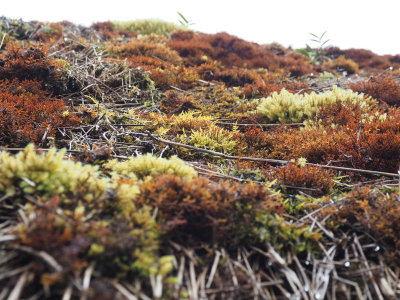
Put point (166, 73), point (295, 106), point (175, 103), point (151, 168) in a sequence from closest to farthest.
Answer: point (151, 168) → point (295, 106) → point (175, 103) → point (166, 73)

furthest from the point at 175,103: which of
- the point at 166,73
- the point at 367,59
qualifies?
the point at 367,59

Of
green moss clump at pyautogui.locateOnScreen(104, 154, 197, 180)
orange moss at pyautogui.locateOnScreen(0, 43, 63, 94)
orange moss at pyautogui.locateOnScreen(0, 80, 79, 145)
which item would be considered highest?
orange moss at pyautogui.locateOnScreen(0, 43, 63, 94)

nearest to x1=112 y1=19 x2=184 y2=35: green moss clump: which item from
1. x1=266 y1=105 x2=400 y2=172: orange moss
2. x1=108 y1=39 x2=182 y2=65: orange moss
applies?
x1=108 y1=39 x2=182 y2=65: orange moss

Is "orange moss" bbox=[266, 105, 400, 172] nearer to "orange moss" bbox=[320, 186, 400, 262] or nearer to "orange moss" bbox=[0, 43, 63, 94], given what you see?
"orange moss" bbox=[320, 186, 400, 262]

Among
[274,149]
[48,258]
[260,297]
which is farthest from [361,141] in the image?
[48,258]

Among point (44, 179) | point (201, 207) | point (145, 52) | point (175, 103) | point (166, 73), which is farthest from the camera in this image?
point (145, 52)

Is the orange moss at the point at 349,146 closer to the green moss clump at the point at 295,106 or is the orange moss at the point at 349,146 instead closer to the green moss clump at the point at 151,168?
the green moss clump at the point at 295,106

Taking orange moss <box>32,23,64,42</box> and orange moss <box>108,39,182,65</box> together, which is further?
orange moss <box>32,23,64,42</box>

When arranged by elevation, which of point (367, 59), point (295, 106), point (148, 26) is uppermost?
point (148, 26)

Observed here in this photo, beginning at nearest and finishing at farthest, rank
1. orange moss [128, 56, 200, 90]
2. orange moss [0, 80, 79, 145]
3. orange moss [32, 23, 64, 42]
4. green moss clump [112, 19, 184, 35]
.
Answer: orange moss [0, 80, 79, 145]
orange moss [128, 56, 200, 90]
orange moss [32, 23, 64, 42]
green moss clump [112, 19, 184, 35]

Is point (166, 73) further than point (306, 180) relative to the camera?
Yes

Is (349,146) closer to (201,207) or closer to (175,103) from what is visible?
(201,207)

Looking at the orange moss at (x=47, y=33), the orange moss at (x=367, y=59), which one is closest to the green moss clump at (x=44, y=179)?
the orange moss at (x=47, y=33)

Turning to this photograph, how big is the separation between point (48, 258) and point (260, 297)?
1119 mm
